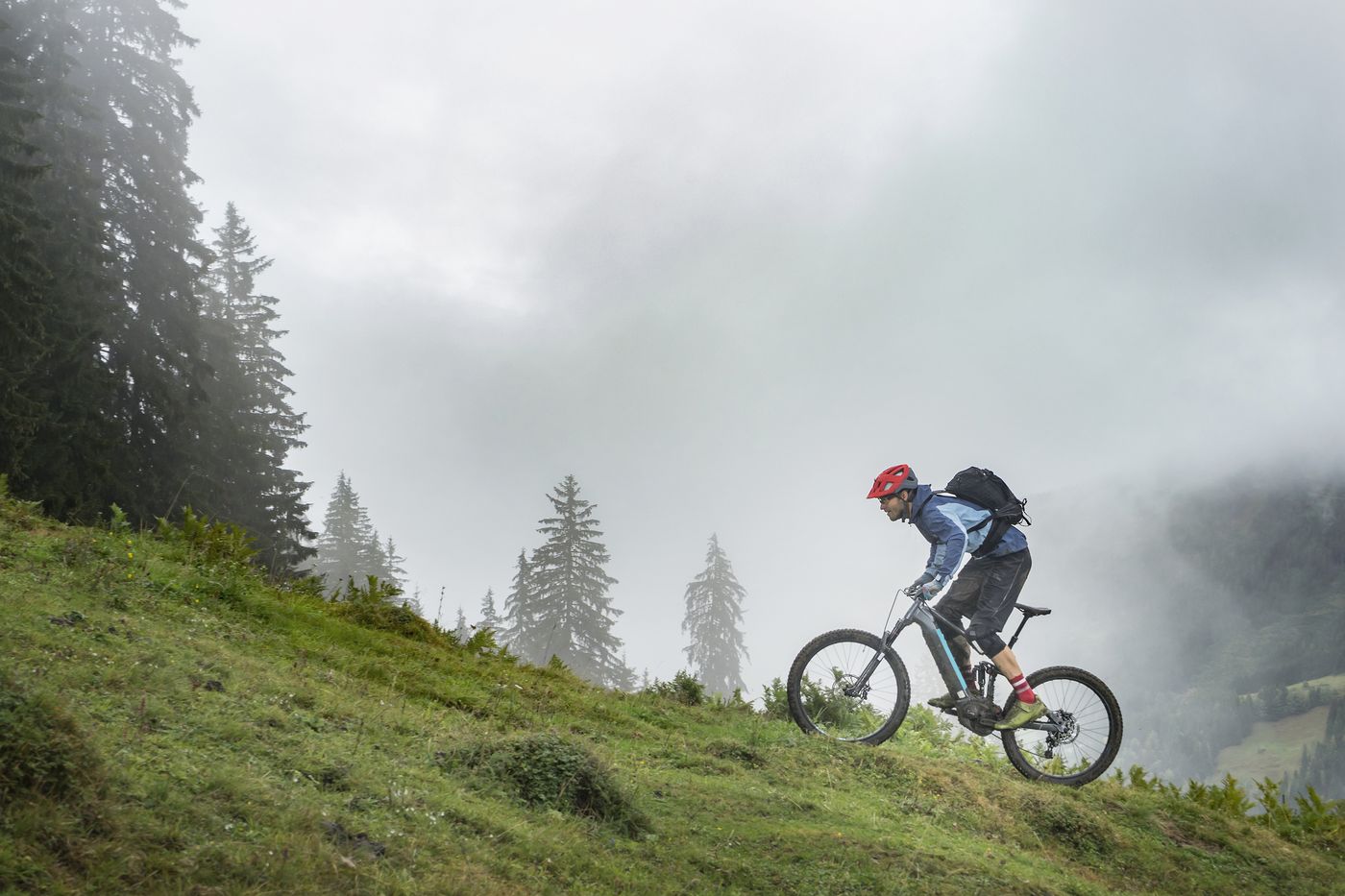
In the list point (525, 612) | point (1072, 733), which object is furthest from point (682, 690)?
point (525, 612)

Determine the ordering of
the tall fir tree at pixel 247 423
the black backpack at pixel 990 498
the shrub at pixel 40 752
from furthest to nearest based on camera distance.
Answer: the tall fir tree at pixel 247 423 < the black backpack at pixel 990 498 < the shrub at pixel 40 752

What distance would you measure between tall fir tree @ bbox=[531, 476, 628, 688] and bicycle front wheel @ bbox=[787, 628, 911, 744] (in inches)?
1337

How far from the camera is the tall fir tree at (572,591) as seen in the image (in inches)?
1736

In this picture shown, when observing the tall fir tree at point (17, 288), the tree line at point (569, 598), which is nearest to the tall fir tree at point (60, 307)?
the tall fir tree at point (17, 288)

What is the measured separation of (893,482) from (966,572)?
1.32m

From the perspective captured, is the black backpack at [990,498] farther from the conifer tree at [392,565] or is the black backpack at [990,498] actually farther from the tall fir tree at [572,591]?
the conifer tree at [392,565]

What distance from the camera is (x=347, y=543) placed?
5503cm

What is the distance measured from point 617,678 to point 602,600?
607 centimetres

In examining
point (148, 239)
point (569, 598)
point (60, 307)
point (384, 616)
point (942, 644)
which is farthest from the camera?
point (569, 598)

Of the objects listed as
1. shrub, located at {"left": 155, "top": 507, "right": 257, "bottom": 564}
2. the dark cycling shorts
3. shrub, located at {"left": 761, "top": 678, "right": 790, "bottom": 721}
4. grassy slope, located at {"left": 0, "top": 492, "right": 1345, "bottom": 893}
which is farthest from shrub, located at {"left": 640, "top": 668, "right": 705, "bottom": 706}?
shrub, located at {"left": 155, "top": 507, "right": 257, "bottom": 564}

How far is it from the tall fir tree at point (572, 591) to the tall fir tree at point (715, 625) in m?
9.43

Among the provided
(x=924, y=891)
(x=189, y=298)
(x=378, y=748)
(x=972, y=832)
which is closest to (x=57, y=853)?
(x=378, y=748)

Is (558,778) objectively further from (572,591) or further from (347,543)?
(347,543)

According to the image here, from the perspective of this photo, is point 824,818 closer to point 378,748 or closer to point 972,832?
point 972,832
